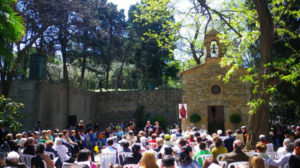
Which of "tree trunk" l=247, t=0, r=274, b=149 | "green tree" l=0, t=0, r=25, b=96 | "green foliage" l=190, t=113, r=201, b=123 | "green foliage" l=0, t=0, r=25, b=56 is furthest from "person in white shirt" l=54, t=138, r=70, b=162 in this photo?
"green foliage" l=190, t=113, r=201, b=123

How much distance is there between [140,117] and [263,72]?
1439 cm

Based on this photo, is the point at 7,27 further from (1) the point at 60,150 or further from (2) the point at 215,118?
(2) the point at 215,118

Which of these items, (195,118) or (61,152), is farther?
(195,118)

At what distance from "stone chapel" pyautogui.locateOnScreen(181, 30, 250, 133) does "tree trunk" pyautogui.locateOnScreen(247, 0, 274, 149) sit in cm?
865

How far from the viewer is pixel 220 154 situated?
6.54m

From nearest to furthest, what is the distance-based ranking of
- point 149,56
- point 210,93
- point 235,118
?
1. point 235,118
2. point 210,93
3. point 149,56

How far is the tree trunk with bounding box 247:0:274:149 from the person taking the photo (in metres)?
9.34

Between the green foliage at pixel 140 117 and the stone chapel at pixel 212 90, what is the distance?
484cm

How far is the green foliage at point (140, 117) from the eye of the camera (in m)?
22.5

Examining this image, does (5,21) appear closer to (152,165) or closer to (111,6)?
(152,165)

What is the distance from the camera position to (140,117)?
22.8m

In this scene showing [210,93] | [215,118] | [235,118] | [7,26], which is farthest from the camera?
[215,118]

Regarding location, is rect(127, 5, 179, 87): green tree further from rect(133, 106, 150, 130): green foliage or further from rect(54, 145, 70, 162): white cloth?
rect(54, 145, 70, 162): white cloth

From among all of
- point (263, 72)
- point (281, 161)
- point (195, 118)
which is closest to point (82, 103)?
point (195, 118)
